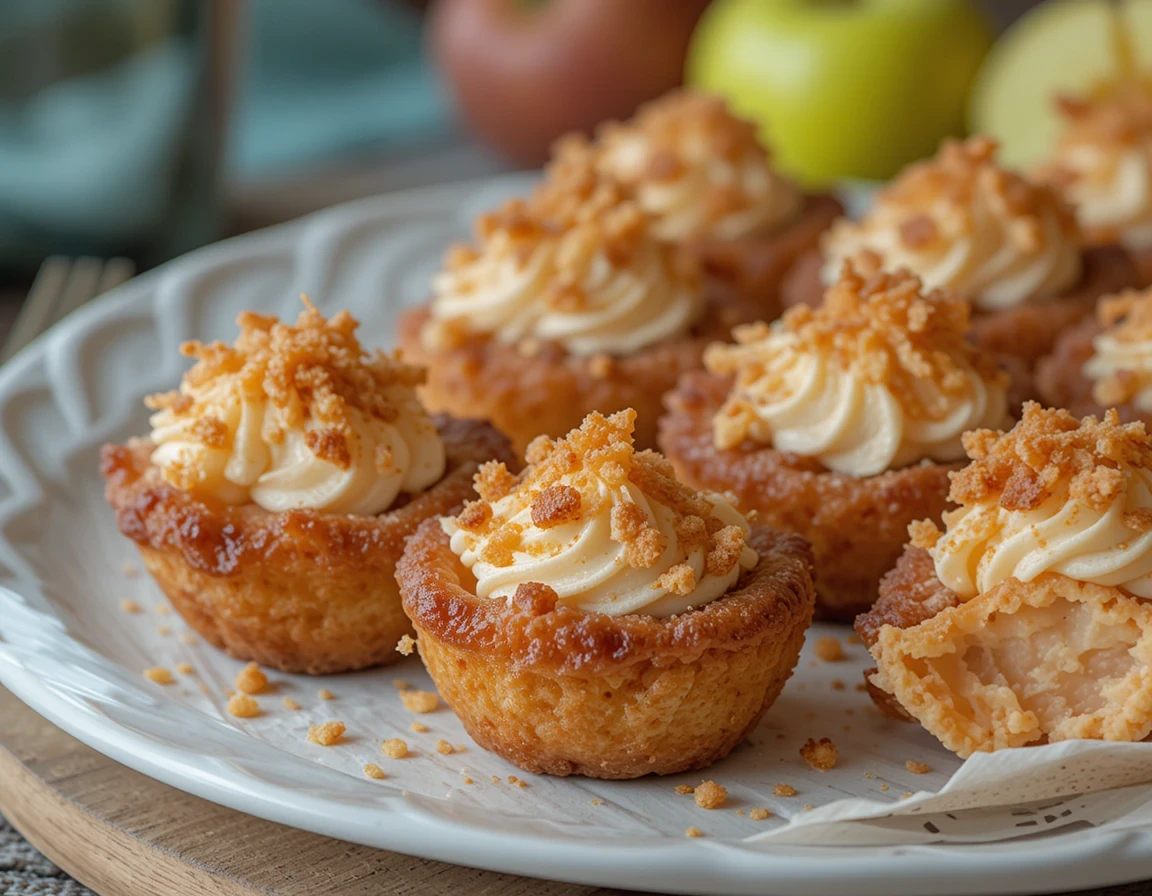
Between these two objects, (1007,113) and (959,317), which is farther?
(1007,113)

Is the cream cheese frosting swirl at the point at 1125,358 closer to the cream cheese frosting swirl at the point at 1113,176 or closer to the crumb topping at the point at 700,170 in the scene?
the cream cheese frosting swirl at the point at 1113,176

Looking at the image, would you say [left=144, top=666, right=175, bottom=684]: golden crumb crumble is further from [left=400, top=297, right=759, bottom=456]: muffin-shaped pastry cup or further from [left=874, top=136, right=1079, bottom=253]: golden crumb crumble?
[left=874, top=136, right=1079, bottom=253]: golden crumb crumble

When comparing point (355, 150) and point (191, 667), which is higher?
point (355, 150)

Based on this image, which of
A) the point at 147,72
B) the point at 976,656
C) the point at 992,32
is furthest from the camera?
the point at 992,32

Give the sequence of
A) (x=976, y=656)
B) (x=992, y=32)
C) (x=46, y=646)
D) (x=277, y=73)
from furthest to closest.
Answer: (x=277, y=73) < (x=992, y=32) < (x=46, y=646) < (x=976, y=656)

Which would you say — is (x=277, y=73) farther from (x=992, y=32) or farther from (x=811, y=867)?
(x=811, y=867)

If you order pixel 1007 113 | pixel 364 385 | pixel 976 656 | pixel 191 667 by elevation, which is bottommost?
pixel 191 667

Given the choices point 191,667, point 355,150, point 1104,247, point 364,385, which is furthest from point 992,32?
point 191,667

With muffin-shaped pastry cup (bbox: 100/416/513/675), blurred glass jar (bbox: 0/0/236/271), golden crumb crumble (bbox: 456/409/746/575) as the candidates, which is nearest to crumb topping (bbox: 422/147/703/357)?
muffin-shaped pastry cup (bbox: 100/416/513/675)
